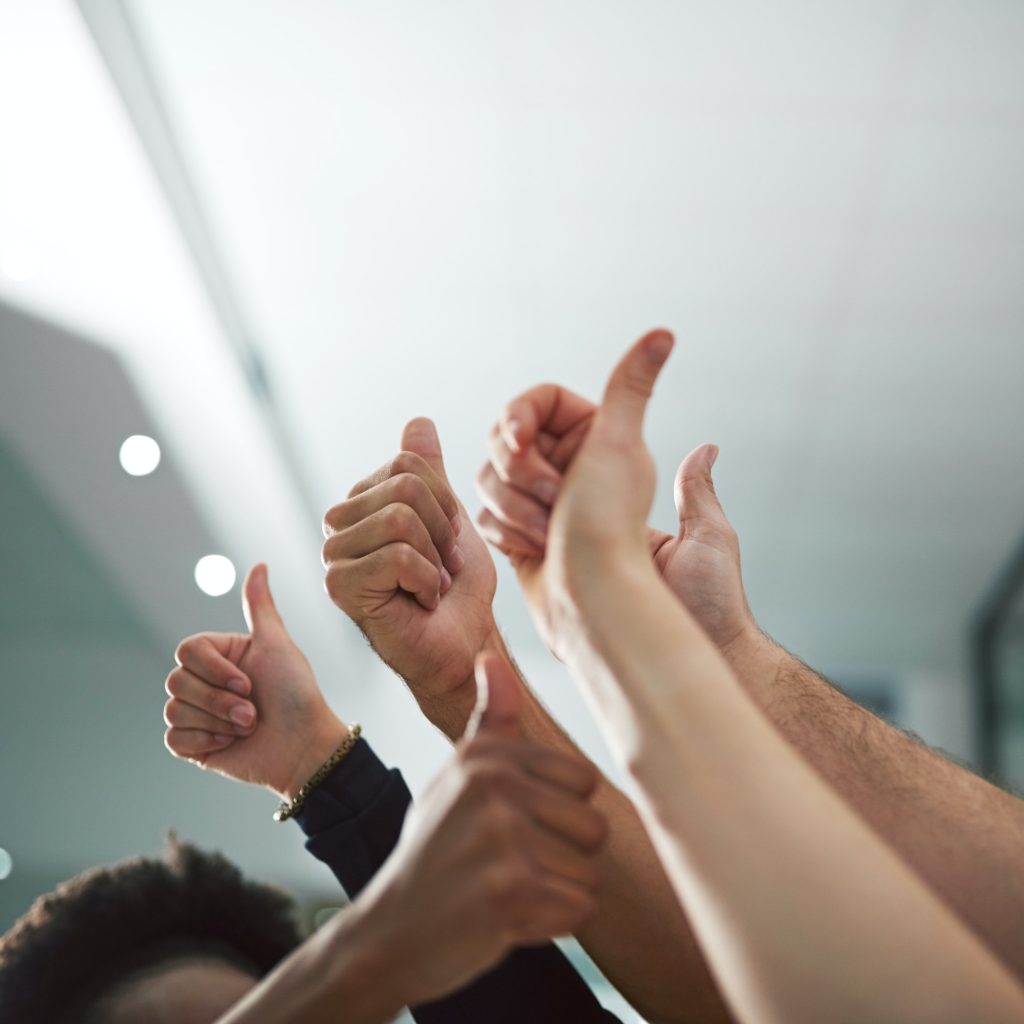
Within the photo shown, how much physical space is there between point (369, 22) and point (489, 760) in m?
2.27

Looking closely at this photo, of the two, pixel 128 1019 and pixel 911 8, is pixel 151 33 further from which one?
pixel 128 1019

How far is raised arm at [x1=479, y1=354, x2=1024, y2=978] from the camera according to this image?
778 millimetres

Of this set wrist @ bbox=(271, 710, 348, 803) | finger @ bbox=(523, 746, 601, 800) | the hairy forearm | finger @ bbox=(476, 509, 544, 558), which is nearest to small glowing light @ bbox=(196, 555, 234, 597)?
wrist @ bbox=(271, 710, 348, 803)

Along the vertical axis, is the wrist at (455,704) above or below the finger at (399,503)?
below

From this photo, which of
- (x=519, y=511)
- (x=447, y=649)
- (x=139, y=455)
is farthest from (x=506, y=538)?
(x=139, y=455)

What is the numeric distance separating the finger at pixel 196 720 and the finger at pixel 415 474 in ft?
1.06

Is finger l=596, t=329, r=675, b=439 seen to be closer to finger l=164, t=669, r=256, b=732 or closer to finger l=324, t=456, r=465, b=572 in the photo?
finger l=324, t=456, r=465, b=572

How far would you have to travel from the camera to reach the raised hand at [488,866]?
555mm

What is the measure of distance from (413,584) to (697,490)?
0.48m

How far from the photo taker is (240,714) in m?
1.27

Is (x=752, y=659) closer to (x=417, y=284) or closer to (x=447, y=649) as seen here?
(x=447, y=649)

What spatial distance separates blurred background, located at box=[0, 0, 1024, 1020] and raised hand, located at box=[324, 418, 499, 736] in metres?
1.66

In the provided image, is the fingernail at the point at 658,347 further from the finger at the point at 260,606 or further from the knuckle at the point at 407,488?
the finger at the point at 260,606

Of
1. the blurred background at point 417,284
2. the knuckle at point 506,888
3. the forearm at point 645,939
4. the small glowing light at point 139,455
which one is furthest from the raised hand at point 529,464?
the small glowing light at point 139,455
